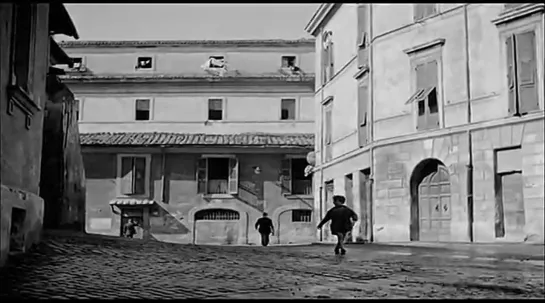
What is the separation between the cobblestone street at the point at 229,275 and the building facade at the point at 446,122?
639cm

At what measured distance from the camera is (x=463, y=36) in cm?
2033

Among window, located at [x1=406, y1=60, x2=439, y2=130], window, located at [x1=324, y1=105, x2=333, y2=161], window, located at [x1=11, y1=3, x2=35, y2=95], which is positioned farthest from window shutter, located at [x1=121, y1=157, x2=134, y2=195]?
window, located at [x1=11, y1=3, x2=35, y2=95]

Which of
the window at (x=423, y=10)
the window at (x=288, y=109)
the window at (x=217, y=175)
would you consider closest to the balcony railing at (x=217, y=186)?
the window at (x=217, y=175)

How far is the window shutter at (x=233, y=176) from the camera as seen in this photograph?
33281 millimetres

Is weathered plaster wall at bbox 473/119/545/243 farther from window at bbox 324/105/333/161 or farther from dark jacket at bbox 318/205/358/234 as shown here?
window at bbox 324/105/333/161

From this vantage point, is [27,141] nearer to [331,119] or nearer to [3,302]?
[3,302]

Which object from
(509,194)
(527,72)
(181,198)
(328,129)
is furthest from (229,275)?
(181,198)

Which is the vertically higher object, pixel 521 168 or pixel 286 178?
pixel 286 178

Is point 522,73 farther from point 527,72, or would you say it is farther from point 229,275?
point 229,275

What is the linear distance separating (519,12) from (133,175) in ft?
66.0

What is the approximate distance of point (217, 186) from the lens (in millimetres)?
33750

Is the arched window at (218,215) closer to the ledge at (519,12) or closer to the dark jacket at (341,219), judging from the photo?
the ledge at (519,12)

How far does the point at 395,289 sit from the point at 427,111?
13.5 m

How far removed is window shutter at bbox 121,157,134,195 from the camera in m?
33.2
